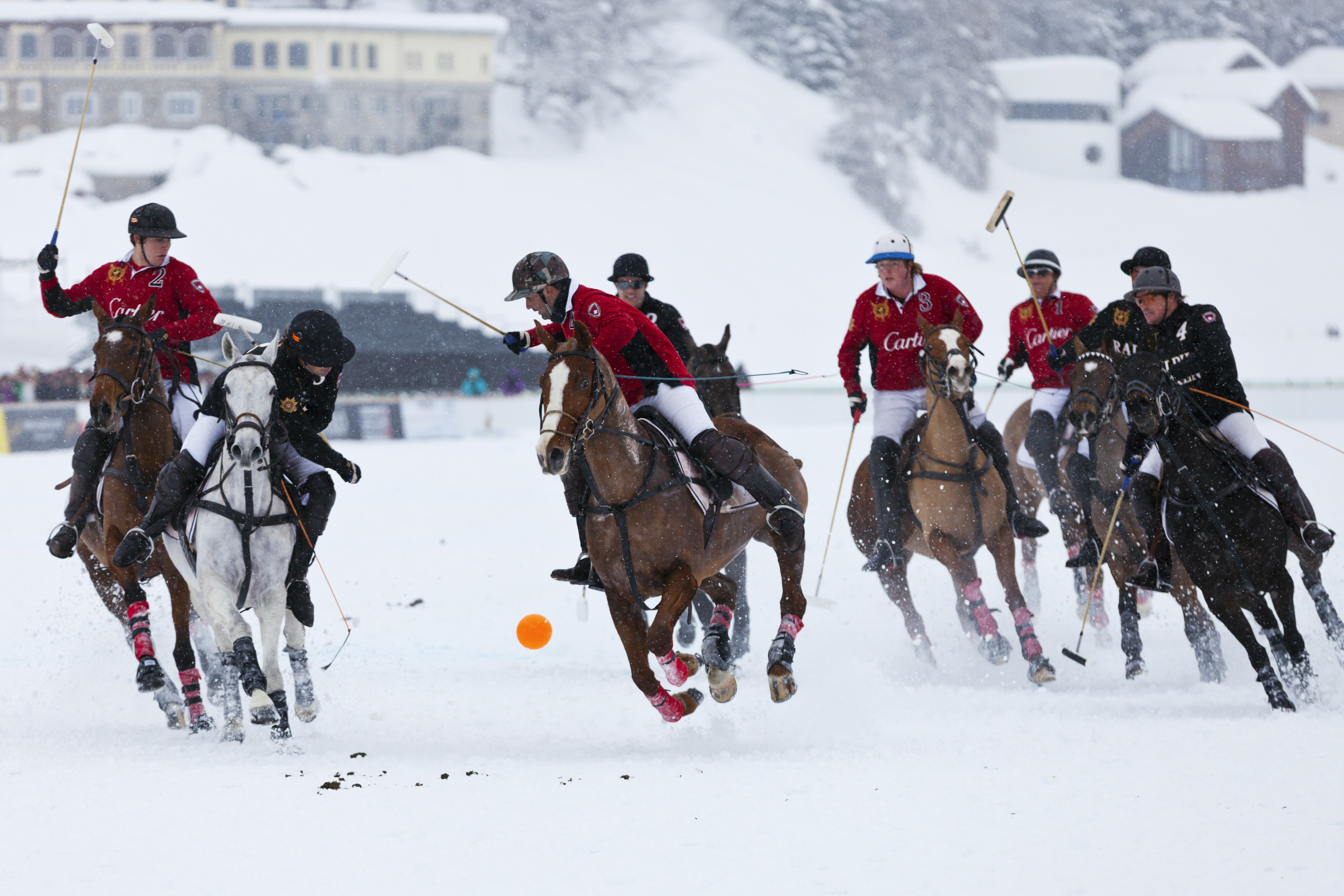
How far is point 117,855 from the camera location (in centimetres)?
475

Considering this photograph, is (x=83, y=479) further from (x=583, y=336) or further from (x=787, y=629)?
(x=787, y=629)

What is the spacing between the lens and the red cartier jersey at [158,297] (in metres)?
7.69

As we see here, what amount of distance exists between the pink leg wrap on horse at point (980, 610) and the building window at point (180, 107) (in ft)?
221

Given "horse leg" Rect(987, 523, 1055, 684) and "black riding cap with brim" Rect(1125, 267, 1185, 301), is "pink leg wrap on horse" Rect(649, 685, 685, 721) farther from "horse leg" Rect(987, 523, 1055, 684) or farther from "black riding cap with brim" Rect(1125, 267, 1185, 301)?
"black riding cap with brim" Rect(1125, 267, 1185, 301)

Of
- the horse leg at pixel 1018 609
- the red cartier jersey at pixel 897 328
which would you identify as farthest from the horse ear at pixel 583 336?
the horse leg at pixel 1018 609

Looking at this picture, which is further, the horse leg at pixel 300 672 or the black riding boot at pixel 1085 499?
the black riding boot at pixel 1085 499

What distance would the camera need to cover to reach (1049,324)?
10.6 metres

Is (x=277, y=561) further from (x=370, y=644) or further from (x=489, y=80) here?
(x=489, y=80)

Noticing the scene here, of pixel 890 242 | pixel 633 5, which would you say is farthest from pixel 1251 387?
pixel 633 5

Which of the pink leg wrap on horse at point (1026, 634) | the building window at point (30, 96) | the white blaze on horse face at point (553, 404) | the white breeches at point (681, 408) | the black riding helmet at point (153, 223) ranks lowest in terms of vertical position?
the pink leg wrap on horse at point (1026, 634)

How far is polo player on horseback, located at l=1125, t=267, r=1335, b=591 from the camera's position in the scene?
713cm

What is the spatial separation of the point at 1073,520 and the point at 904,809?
18.6 ft

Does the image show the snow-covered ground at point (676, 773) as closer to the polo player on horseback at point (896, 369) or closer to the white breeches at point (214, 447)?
the polo player on horseback at point (896, 369)

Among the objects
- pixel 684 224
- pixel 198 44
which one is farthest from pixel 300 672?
pixel 198 44
